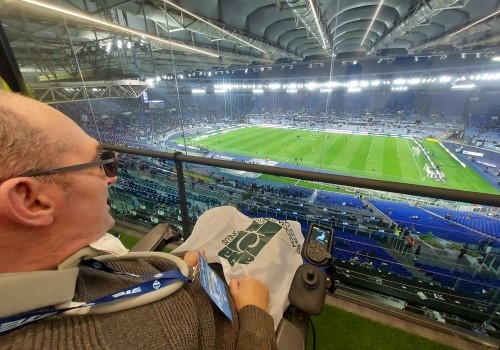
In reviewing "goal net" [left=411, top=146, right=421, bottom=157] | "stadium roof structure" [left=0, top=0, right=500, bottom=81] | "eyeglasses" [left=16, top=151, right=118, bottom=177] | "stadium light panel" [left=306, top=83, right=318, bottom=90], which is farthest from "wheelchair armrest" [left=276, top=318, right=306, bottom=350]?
"goal net" [left=411, top=146, right=421, bottom=157]

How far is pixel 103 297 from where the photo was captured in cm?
46

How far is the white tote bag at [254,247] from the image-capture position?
87 centimetres

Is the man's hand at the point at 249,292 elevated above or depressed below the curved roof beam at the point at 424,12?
below

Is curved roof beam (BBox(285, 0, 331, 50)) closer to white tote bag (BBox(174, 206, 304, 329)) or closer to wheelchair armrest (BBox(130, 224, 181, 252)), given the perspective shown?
white tote bag (BBox(174, 206, 304, 329))

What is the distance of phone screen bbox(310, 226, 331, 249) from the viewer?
97 cm

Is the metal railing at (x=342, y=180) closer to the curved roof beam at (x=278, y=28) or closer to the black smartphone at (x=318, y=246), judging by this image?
the black smartphone at (x=318, y=246)

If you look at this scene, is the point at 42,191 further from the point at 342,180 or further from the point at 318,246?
the point at 342,180

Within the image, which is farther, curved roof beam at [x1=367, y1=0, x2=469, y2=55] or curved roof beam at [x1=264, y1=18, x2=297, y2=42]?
curved roof beam at [x1=264, y1=18, x2=297, y2=42]

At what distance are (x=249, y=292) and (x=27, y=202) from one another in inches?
25.1

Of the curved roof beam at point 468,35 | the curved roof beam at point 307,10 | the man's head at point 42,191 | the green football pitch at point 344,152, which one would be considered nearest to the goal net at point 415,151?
the green football pitch at point 344,152

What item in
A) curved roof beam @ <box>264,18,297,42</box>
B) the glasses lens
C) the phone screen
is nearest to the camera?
the glasses lens

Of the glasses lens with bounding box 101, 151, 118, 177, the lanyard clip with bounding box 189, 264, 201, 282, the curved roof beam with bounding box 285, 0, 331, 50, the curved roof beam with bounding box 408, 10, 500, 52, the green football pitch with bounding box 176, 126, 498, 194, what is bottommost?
the green football pitch with bounding box 176, 126, 498, 194

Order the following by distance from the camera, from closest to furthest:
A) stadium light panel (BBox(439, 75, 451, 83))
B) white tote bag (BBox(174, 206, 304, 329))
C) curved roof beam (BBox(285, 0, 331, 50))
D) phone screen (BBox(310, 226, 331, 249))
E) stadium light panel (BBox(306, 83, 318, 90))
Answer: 1. white tote bag (BBox(174, 206, 304, 329))
2. phone screen (BBox(310, 226, 331, 249))
3. curved roof beam (BBox(285, 0, 331, 50))
4. stadium light panel (BBox(439, 75, 451, 83))
5. stadium light panel (BBox(306, 83, 318, 90))

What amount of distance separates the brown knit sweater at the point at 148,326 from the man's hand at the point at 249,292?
0.09 ft
